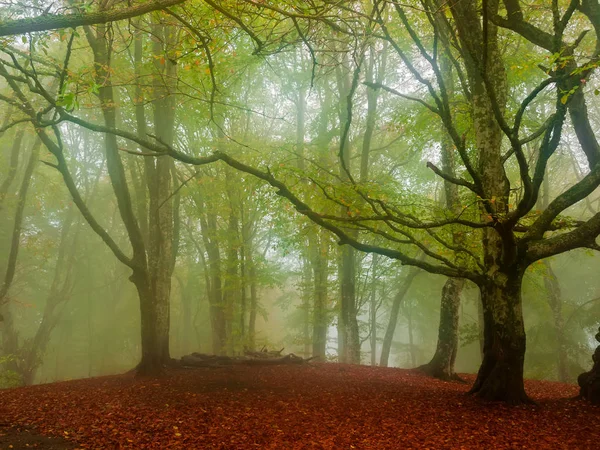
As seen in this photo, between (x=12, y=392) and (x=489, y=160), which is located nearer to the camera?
(x=489, y=160)

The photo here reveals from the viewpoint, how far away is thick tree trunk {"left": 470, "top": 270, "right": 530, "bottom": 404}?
649 centimetres

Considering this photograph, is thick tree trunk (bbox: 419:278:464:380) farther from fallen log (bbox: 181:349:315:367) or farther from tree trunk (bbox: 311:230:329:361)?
tree trunk (bbox: 311:230:329:361)

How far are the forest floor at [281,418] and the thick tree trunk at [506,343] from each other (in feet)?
1.05

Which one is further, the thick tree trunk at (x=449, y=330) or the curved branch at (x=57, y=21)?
the thick tree trunk at (x=449, y=330)

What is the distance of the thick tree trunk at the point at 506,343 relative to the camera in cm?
649

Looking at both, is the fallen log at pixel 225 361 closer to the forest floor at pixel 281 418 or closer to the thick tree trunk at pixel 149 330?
the thick tree trunk at pixel 149 330

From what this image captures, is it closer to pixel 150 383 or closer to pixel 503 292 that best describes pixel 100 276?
pixel 150 383

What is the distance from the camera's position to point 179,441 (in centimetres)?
470

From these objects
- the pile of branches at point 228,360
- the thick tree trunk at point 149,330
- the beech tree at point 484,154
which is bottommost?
the pile of branches at point 228,360

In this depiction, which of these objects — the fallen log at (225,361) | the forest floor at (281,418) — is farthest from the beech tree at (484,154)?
the fallen log at (225,361)

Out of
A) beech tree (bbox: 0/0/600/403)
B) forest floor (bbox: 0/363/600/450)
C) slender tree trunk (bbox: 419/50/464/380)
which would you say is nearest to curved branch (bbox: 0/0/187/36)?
beech tree (bbox: 0/0/600/403)

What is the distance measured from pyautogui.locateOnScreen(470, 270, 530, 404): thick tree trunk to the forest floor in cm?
32

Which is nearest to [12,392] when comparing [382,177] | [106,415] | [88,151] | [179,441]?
[106,415]

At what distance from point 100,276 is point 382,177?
22.9 metres
